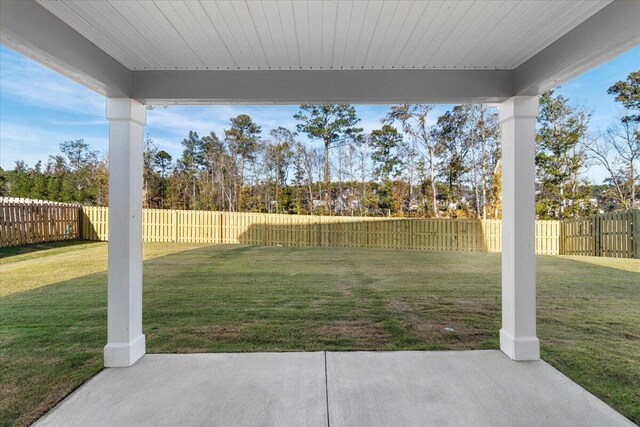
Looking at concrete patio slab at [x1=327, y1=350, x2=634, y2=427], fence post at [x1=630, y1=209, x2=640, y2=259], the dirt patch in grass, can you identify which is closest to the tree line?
fence post at [x1=630, y1=209, x2=640, y2=259]

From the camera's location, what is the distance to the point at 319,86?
2.88 meters

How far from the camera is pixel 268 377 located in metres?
2.64

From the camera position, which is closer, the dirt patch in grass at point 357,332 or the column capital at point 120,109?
the column capital at point 120,109

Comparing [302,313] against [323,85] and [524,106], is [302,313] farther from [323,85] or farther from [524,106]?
[524,106]

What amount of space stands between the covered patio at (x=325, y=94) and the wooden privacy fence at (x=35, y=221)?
824cm

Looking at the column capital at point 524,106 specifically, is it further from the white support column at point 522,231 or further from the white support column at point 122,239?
the white support column at point 122,239

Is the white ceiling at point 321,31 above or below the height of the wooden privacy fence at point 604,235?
above

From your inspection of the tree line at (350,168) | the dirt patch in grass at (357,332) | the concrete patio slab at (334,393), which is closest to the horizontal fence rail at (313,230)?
the tree line at (350,168)

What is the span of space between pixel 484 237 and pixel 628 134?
4881mm

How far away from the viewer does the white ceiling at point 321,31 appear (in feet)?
6.34

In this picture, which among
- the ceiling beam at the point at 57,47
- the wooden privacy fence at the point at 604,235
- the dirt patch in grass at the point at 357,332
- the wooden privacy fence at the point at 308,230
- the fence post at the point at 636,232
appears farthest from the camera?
the wooden privacy fence at the point at 308,230

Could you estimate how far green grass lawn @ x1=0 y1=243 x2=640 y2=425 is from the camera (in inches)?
112

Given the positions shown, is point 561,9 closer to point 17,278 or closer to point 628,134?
point 17,278

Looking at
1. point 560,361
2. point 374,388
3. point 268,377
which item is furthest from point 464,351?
point 268,377
